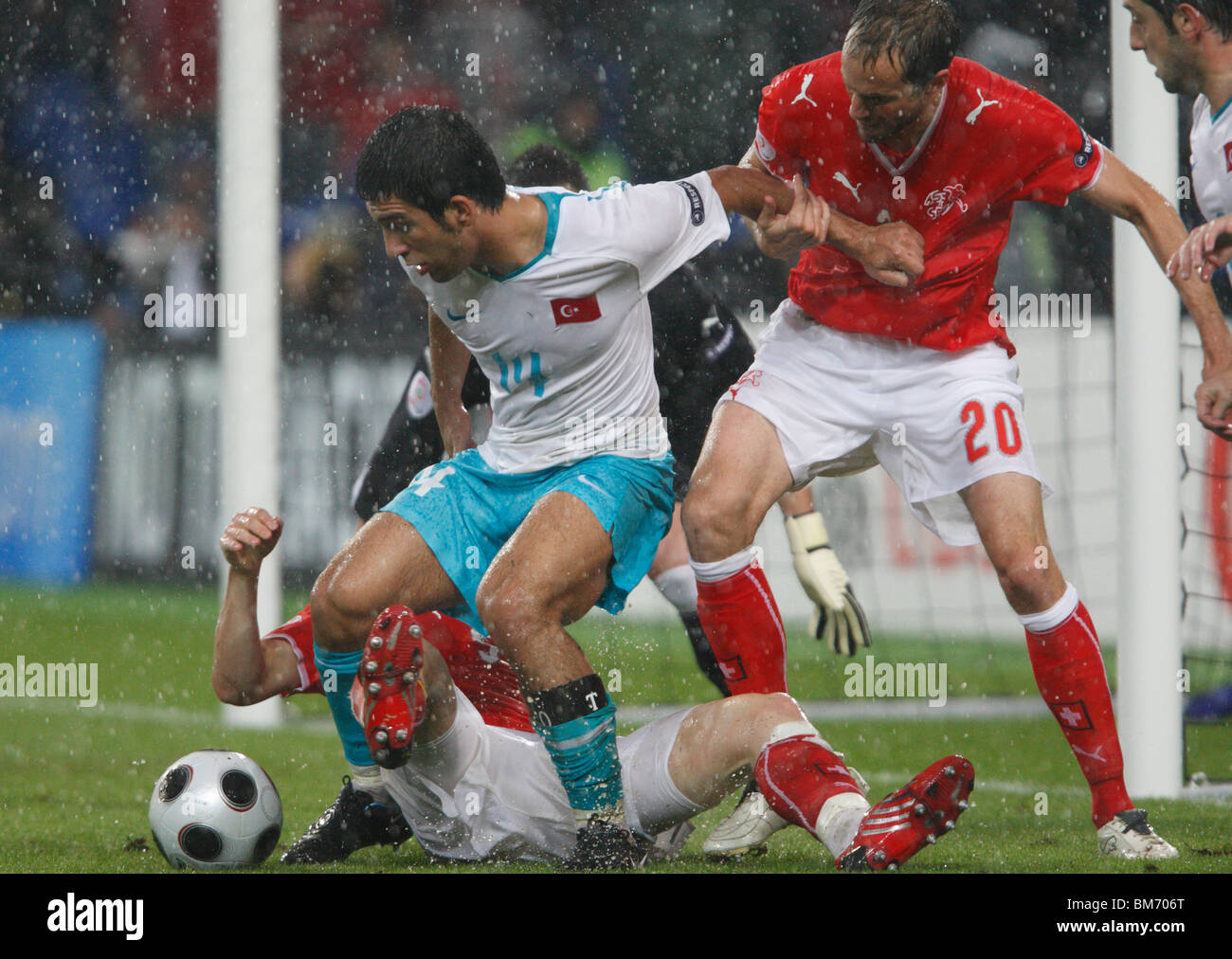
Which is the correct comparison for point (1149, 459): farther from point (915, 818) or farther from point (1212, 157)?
point (915, 818)

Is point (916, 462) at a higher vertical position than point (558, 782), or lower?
higher

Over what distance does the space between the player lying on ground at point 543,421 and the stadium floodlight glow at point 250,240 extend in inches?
94.4

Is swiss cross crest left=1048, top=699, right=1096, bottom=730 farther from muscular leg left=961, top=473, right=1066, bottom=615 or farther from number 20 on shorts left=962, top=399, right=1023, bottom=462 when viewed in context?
number 20 on shorts left=962, top=399, right=1023, bottom=462

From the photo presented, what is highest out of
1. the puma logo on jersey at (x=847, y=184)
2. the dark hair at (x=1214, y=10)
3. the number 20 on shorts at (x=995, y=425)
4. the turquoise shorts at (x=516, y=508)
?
the dark hair at (x=1214, y=10)

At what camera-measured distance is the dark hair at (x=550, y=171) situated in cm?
400

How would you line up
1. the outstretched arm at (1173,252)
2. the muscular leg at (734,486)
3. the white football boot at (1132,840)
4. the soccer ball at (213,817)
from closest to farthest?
1. the soccer ball at (213,817)
2. the white football boot at (1132,840)
3. the outstretched arm at (1173,252)
4. the muscular leg at (734,486)

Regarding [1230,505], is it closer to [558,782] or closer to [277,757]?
[277,757]

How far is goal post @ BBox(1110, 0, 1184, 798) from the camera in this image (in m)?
4.27

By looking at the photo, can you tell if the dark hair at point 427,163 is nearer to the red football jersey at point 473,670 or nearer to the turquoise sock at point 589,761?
the red football jersey at point 473,670

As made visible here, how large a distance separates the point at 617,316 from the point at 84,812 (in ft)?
6.22

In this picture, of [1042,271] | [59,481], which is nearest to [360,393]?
[59,481]

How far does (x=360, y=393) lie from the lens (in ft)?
29.8

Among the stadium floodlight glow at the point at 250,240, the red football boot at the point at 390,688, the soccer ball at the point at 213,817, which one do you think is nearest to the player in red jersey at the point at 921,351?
the red football boot at the point at 390,688
